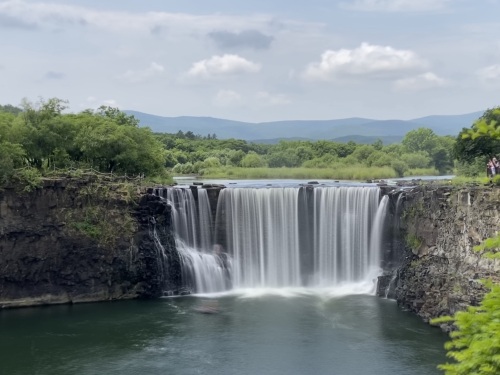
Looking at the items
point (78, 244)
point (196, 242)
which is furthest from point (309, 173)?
point (78, 244)

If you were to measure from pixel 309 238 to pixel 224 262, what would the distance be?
17.7 ft

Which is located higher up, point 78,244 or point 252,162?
point 252,162

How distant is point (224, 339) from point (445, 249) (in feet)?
37.7

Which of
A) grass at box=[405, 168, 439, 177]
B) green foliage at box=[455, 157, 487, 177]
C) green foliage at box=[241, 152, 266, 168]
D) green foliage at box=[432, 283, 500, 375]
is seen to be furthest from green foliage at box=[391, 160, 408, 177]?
green foliage at box=[432, 283, 500, 375]

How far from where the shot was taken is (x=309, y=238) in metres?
37.2

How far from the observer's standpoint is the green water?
23625mm

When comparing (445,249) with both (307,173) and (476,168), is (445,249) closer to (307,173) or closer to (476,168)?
(476,168)

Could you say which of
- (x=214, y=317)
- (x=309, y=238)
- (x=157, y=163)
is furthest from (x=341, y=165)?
(x=214, y=317)

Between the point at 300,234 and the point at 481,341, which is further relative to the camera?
the point at 300,234

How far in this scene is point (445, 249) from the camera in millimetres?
29359

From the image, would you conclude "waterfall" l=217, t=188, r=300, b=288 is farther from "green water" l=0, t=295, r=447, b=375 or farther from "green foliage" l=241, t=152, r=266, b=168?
"green foliage" l=241, t=152, r=266, b=168

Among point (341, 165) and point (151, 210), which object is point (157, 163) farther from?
point (341, 165)

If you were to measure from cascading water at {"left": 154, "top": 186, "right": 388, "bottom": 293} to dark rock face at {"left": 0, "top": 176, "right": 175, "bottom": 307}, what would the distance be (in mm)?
2293

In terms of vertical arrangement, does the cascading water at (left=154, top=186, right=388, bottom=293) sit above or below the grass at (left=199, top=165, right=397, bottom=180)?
below
